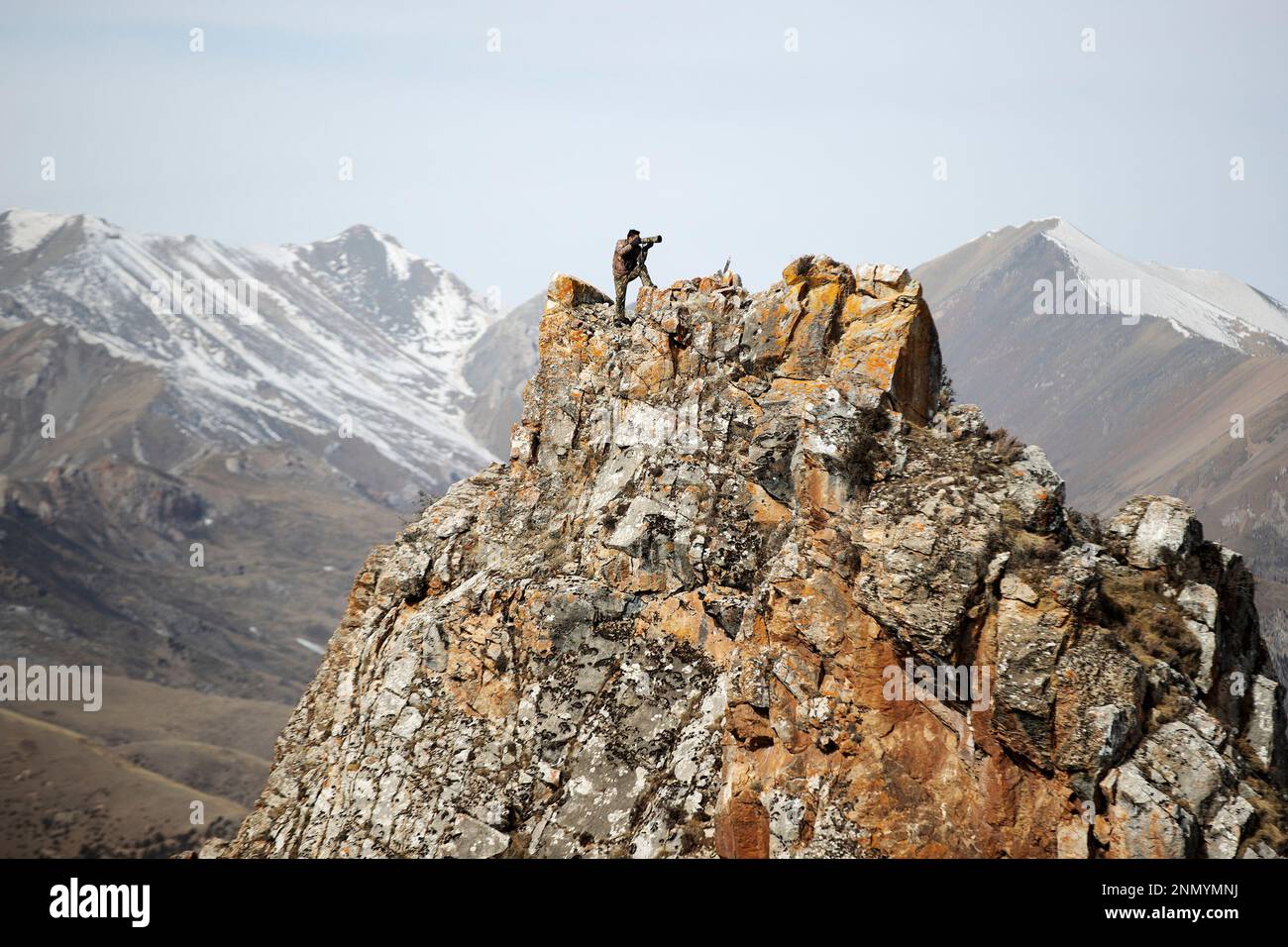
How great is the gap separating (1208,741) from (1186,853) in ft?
7.07

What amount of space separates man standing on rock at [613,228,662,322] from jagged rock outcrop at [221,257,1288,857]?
115cm

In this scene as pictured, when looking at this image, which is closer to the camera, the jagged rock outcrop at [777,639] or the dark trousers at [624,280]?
the jagged rock outcrop at [777,639]

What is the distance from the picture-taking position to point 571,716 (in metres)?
23.3

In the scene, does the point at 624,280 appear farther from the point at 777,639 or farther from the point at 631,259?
the point at 777,639

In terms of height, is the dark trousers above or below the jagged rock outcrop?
above

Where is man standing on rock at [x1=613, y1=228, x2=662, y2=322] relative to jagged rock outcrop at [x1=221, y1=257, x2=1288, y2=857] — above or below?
above

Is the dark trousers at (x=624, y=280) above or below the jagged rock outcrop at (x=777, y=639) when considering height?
above

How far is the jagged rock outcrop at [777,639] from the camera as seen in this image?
1906cm

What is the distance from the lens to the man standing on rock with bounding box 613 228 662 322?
2973 centimetres

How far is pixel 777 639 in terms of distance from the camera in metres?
21.0

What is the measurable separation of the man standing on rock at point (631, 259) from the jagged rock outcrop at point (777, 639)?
1.15m

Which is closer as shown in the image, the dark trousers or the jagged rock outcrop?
the jagged rock outcrop
